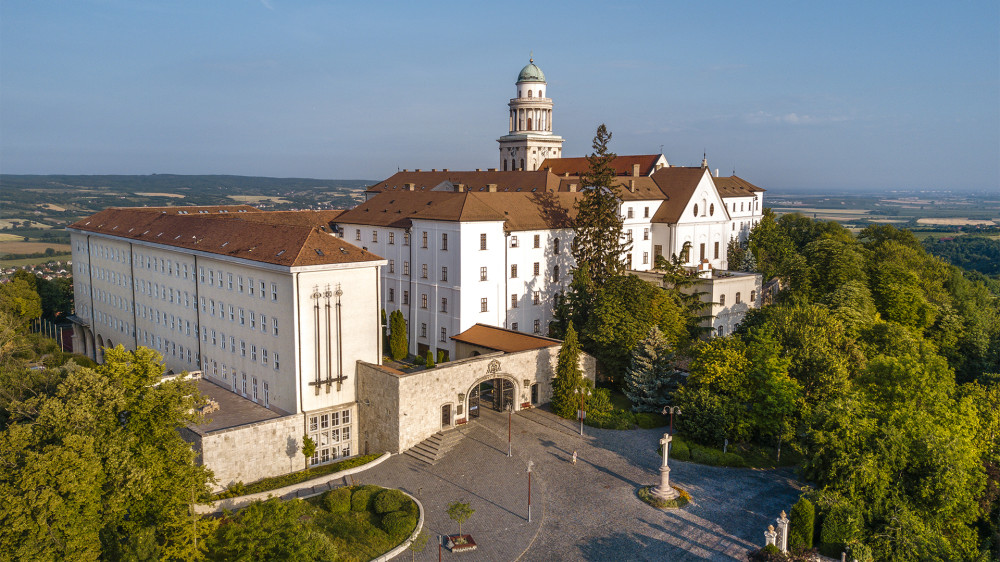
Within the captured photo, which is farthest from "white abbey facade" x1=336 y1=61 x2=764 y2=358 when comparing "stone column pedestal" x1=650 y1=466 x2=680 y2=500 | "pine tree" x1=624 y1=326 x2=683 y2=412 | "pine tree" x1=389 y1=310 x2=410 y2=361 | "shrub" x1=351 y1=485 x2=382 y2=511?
"stone column pedestal" x1=650 y1=466 x2=680 y2=500

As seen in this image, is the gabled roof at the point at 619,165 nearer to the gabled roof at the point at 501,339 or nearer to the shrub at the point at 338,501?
the gabled roof at the point at 501,339

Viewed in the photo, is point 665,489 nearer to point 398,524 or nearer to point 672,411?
point 672,411

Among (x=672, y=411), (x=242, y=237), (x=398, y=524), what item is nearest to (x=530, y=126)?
(x=242, y=237)

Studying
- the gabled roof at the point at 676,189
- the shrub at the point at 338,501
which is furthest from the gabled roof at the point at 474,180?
the shrub at the point at 338,501

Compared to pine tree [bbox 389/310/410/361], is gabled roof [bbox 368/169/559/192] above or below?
above

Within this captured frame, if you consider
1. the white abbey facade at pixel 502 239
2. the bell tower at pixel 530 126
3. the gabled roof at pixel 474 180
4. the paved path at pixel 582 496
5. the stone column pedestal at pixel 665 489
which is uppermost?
the bell tower at pixel 530 126

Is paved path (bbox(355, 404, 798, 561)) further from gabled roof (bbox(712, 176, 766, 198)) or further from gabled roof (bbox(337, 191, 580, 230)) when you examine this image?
gabled roof (bbox(712, 176, 766, 198))
